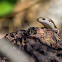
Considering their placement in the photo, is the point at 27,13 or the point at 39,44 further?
the point at 27,13

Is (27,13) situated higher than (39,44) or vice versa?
(27,13)

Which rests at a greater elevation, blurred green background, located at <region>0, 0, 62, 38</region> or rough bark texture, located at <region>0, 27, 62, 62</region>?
blurred green background, located at <region>0, 0, 62, 38</region>

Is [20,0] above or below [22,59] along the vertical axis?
above

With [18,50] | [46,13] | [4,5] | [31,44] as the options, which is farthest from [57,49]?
[46,13]

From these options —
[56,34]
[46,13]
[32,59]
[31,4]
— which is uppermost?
[31,4]

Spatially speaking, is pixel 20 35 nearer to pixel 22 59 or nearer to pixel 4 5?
pixel 22 59

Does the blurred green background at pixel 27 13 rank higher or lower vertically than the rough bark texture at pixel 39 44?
higher

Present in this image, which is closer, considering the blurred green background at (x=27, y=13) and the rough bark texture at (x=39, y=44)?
the rough bark texture at (x=39, y=44)

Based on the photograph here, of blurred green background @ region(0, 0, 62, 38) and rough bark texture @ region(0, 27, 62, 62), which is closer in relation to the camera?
rough bark texture @ region(0, 27, 62, 62)
